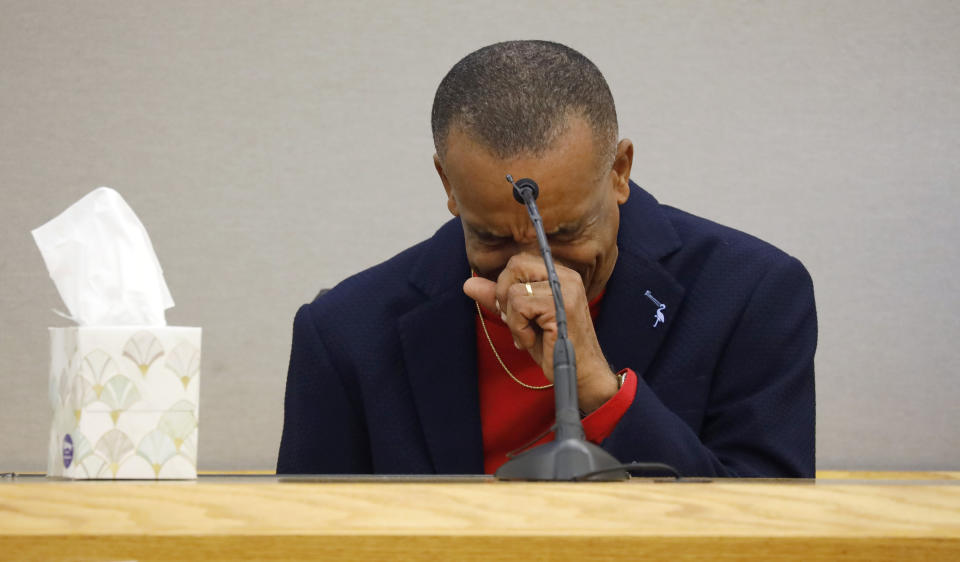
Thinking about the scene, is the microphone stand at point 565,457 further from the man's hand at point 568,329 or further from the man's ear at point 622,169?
the man's ear at point 622,169

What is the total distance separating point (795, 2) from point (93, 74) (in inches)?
67.9

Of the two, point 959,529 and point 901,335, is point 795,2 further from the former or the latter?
point 959,529

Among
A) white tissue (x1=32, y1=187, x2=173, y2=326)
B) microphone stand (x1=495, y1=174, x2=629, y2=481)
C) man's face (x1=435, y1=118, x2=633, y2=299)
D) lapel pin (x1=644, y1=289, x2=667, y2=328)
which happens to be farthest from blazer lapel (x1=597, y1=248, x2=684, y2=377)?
white tissue (x1=32, y1=187, x2=173, y2=326)

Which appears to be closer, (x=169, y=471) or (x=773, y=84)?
(x=169, y=471)

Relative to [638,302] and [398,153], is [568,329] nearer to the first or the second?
[638,302]

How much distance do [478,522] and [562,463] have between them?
0.48ft

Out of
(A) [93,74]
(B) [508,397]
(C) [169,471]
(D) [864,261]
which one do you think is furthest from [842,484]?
(A) [93,74]

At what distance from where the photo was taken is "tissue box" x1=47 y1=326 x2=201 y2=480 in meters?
0.76

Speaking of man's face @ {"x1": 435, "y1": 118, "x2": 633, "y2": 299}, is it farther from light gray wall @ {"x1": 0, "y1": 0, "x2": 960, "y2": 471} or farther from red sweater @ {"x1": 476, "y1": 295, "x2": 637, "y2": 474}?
light gray wall @ {"x1": 0, "y1": 0, "x2": 960, "y2": 471}

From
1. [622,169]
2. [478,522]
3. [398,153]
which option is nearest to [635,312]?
[622,169]

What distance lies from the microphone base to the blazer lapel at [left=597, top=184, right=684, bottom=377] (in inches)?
26.5

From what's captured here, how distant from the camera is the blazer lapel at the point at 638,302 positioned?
4.55ft

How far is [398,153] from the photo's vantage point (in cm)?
265

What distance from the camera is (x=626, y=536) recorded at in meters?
0.54
